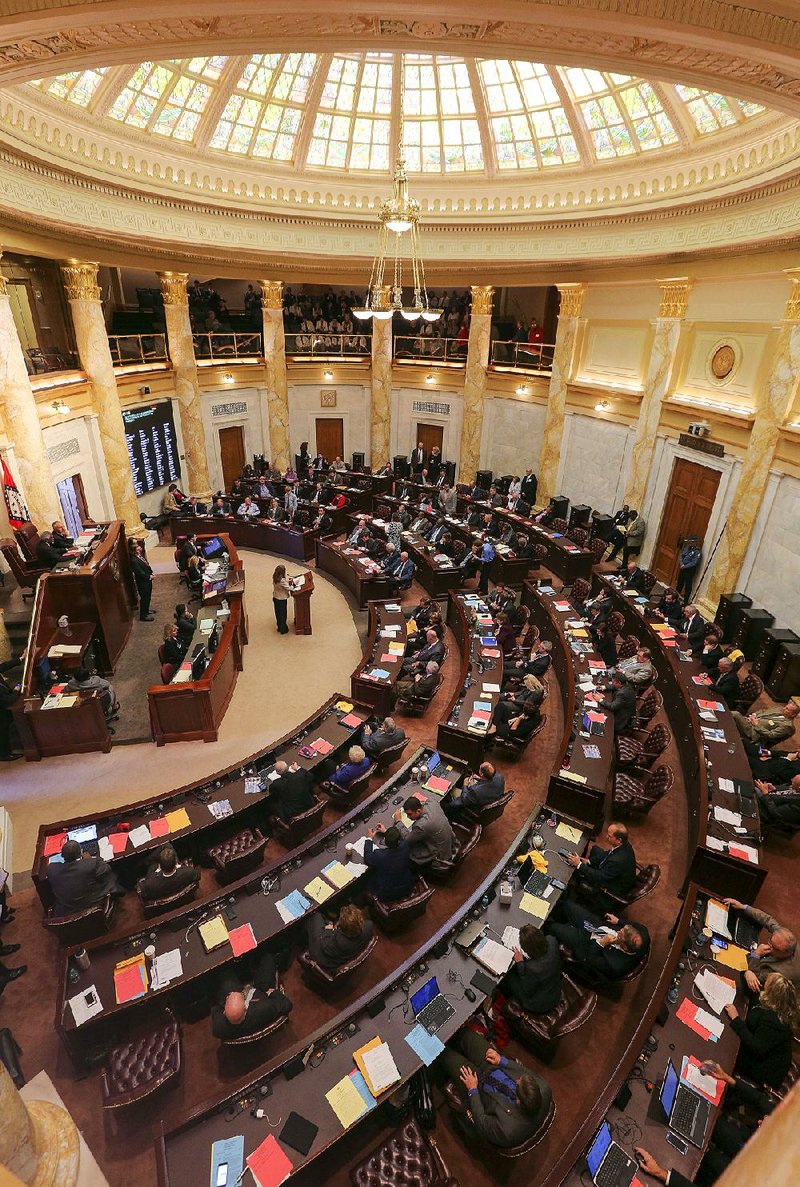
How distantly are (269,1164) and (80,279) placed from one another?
15.6m

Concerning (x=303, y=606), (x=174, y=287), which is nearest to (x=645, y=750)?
(x=303, y=606)

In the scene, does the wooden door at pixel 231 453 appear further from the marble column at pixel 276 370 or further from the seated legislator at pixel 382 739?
the seated legislator at pixel 382 739

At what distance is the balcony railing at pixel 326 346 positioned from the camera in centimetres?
2094

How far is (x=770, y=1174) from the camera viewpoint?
42.3 inches

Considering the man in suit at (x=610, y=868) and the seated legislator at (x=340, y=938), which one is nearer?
the seated legislator at (x=340, y=938)

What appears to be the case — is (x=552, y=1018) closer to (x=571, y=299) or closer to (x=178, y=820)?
(x=178, y=820)

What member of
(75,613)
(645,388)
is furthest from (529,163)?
(75,613)

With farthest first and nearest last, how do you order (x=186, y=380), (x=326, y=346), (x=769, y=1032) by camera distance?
(x=326, y=346) → (x=186, y=380) → (x=769, y=1032)

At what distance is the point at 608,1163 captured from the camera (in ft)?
12.2

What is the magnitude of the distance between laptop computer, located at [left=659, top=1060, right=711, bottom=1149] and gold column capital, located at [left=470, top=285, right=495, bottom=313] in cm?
1852

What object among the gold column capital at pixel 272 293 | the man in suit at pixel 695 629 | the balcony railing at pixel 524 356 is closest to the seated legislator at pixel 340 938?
the man in suit at pixel 695 629

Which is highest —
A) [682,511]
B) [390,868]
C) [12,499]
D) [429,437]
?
[12,499]

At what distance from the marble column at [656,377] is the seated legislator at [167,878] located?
1297 centimetres

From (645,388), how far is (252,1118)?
1487 centimetres
